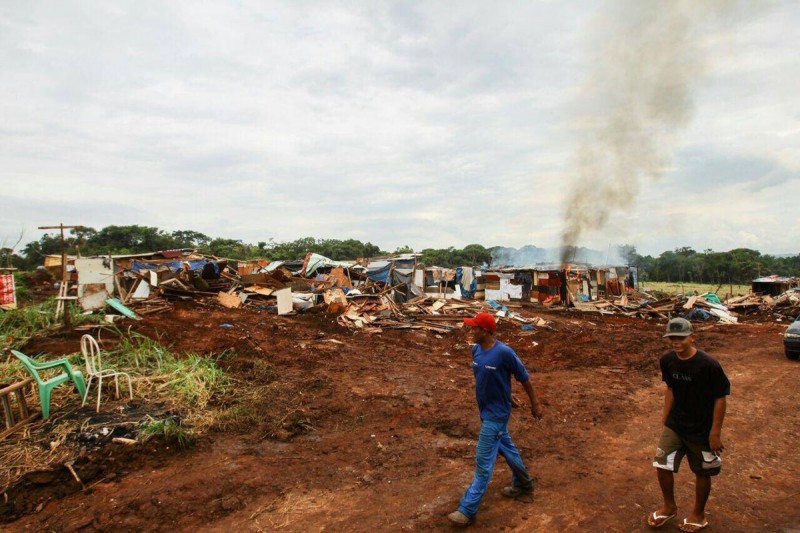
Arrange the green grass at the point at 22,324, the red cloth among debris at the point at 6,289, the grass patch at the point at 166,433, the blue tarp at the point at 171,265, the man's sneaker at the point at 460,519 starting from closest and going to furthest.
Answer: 1. the man's sneaker at the point at 460,519
2. the grass patch at the point at 166,433
3. the green grass at the point at 22,324
4. the red cloth among debris at the point at 6,289
5. the blue tarp at the point at 171,265

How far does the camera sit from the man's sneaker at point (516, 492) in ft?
13.0

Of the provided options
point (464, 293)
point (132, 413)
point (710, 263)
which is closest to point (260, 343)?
point (132, 413)

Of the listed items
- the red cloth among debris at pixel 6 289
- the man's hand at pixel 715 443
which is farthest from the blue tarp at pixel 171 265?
the man's hand at pixel 715 443

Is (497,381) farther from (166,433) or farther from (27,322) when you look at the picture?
(27,322)

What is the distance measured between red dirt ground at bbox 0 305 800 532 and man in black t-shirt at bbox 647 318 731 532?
289 millimetres

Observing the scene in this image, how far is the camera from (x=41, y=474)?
4.36 meters

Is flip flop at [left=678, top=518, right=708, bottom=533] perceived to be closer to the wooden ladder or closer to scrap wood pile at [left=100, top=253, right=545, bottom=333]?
the wooden ladder

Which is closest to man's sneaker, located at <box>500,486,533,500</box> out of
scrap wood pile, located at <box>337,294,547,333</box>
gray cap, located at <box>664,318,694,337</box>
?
gray cap, located at <box>664,318,694,337</box>

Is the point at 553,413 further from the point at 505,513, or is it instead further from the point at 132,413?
the point at 132,413

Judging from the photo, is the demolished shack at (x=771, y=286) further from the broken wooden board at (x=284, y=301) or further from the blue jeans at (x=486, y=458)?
the blue jeans at (x=486, y=458)

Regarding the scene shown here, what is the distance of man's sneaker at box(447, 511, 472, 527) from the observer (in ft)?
11.5

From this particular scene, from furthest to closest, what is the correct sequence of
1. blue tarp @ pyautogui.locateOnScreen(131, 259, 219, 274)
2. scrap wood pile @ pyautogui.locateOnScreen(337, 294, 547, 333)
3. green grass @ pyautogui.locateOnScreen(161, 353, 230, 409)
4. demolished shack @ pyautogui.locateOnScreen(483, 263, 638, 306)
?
demolished shack @ pyautogui.locateOnScreen(483, 263, 638, 306) < blue tarp @ pyautogui.locateOnScreen(131, 259, 219, 274) < scrap wood pile @ pyautogui.locateOnScreen(337, 294, 547, 333) < green grass @ pyautogui.locateOnScreen(161, 353, 230, 409)

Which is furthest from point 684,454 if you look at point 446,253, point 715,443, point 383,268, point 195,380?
point 446,253

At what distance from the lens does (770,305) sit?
21281 millimetres
